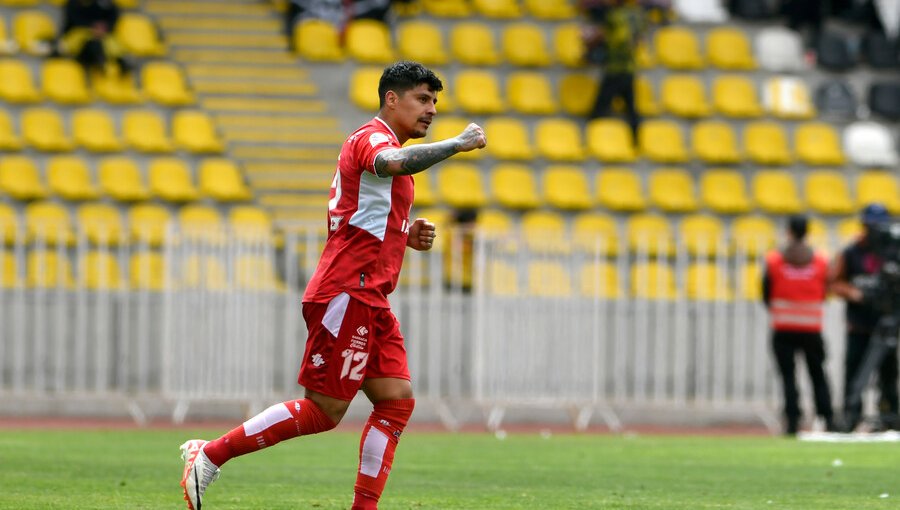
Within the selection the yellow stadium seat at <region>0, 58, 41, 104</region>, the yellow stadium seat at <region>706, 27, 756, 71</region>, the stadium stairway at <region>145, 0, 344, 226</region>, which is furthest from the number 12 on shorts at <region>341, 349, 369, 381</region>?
the yellow stadium seat at <region>706, 27, 756, 71</region>

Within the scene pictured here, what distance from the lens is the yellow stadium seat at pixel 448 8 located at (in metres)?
24.3

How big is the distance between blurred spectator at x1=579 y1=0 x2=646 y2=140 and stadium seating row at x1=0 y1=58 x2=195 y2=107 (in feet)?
18.4

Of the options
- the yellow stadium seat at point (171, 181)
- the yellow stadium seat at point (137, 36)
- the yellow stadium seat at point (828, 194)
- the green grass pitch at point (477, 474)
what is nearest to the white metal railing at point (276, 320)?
the green grass pitch at point (477, 474)

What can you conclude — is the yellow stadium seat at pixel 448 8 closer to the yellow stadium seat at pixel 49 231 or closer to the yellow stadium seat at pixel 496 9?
the yellow stadium seat at pixel 496 9

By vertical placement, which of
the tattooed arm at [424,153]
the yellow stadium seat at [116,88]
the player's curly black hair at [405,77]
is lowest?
the tattooed arm at [424,153]

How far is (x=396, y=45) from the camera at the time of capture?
940 inches

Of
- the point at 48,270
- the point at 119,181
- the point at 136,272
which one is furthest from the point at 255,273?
the point at 119,181

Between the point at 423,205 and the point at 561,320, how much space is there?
335 centimetres

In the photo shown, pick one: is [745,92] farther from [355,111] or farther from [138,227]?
[138,227]

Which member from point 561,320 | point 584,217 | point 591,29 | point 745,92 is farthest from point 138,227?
point 745,92

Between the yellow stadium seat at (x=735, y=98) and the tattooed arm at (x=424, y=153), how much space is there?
1711 centimetres

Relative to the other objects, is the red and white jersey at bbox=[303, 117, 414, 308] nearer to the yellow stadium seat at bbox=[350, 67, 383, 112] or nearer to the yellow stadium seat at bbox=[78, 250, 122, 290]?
the yellow stadium seat at bbox=[78, 250, 122, 290]

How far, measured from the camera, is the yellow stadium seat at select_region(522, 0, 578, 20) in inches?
961

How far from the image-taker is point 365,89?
74.8ft
